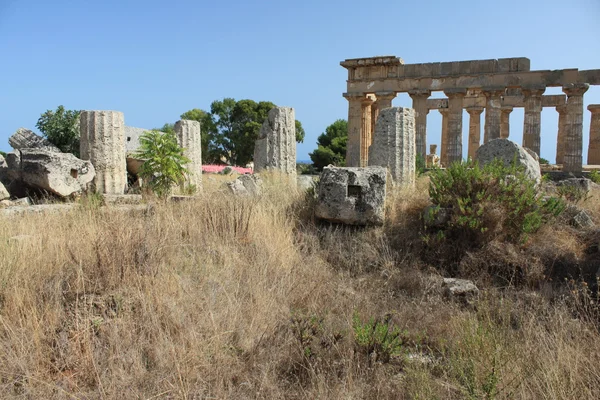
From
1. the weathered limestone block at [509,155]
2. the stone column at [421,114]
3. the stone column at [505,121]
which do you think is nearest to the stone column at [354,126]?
the stone column at [421,114]

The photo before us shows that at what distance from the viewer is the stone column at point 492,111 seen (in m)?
21.8

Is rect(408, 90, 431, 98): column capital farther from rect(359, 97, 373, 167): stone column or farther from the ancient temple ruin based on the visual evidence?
rect(359, 97, 373, 167): stone column

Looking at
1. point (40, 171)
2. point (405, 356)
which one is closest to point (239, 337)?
point (405, 356)

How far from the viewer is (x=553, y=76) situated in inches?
841

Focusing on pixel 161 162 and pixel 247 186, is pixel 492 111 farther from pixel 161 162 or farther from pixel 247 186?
pixel 161 162

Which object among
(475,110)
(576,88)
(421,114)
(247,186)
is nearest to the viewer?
(247,186)

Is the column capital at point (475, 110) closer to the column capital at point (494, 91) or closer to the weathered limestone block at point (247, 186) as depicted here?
the column capital at point (494, 91)

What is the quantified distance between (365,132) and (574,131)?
9.74 metres

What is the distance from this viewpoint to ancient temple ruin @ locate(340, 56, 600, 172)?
21.4m

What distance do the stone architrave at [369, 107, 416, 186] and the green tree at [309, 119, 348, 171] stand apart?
820 inches

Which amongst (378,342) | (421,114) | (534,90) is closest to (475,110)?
(534,90)

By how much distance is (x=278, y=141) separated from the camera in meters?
12.5

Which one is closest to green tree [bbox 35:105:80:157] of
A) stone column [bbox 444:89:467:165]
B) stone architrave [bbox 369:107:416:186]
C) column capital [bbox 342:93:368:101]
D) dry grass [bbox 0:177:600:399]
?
dry grass [bbox 0:177:600:399]

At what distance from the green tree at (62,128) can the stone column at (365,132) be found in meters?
14.1
